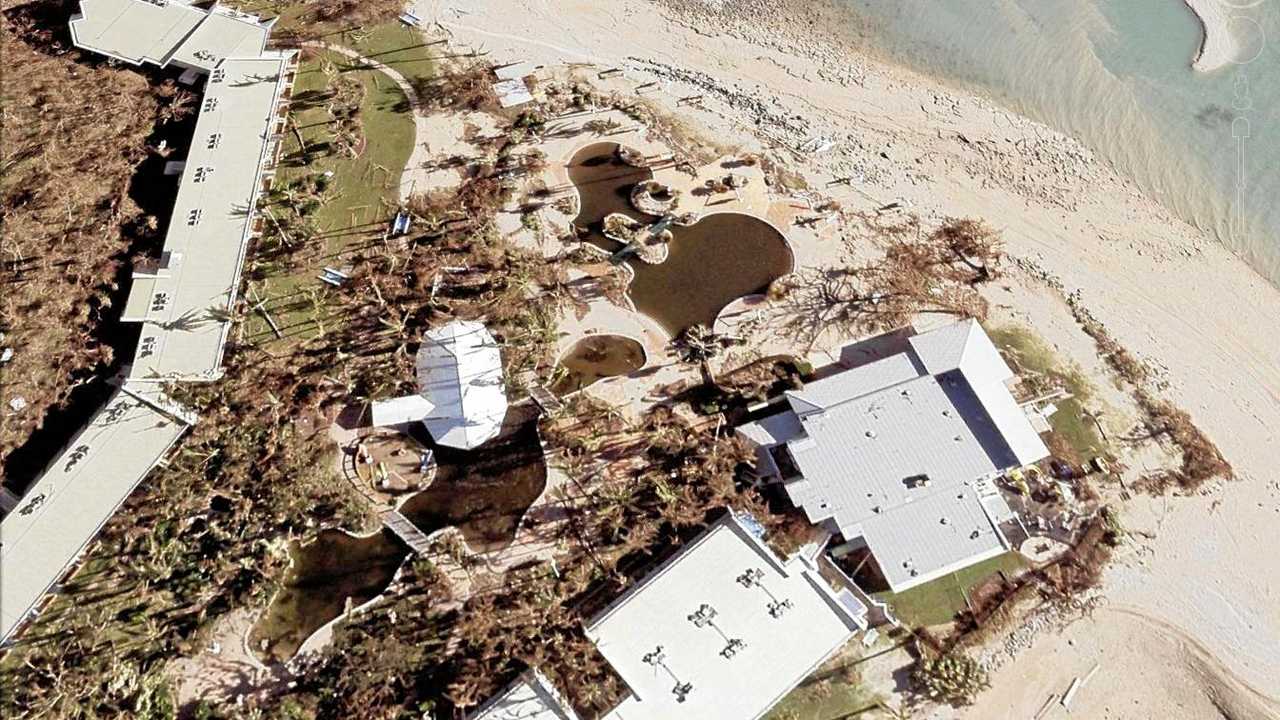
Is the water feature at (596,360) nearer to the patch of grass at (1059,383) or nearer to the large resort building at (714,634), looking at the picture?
the large resort building at (714,634)

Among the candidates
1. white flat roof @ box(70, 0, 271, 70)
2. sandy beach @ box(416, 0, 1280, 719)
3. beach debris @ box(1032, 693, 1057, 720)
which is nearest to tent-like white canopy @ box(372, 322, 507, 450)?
sandy beach @ box(416, 0, 1280, 719)

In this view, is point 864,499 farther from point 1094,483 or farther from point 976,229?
point 976,229

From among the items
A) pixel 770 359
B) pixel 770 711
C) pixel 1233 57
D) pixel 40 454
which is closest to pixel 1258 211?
pixel 1233 57

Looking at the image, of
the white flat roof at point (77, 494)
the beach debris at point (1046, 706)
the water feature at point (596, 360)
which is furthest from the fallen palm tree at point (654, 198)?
the beach debris at point (1046, 706)

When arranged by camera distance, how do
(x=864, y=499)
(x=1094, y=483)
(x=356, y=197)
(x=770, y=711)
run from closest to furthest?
1. (x=770, y=711)
2. (x=864, y=499)
3. (x=1094, y=483)
4. (x=356, y=197)

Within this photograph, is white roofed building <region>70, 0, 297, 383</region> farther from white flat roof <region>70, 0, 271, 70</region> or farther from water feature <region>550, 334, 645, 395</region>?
water feature <region>550, 334, 645, 395</region>
